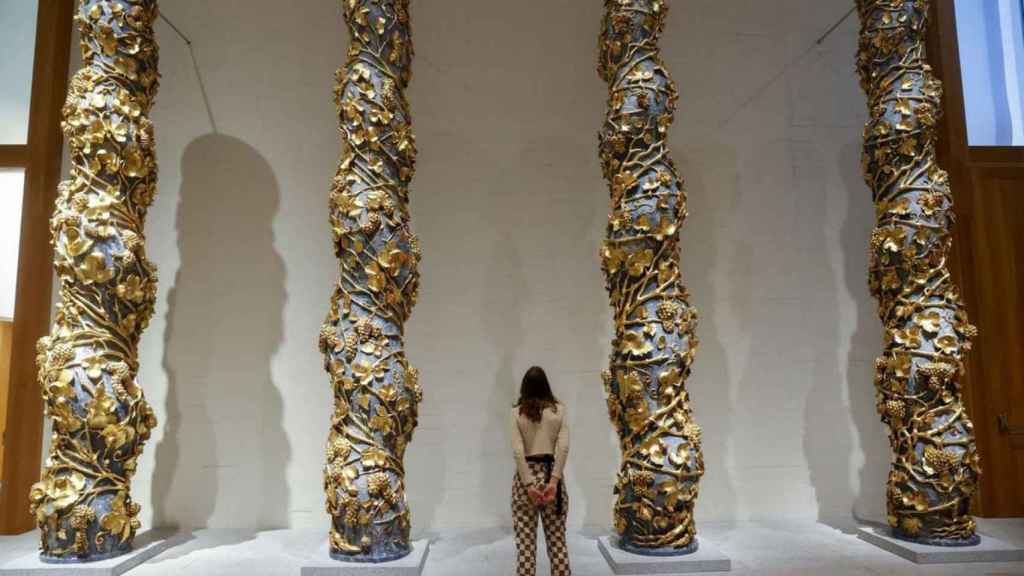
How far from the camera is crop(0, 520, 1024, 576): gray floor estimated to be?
3.85 metres

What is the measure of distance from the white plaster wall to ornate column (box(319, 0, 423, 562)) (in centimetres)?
115

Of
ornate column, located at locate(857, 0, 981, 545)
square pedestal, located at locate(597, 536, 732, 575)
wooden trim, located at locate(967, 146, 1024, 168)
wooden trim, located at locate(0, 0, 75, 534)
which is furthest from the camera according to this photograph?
wooden trim, located at locate(967, 146, 1024, 168)

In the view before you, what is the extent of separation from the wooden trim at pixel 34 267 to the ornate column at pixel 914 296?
5578 millimetres

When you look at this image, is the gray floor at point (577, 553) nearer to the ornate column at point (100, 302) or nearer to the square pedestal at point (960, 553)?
the square pedestal at point (960, 553)

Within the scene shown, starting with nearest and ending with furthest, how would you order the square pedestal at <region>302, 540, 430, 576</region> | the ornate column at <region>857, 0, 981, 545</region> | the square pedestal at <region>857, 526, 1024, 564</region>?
the square pedestal at <region>302, 540, 430, 576</region> → the square pedestal at <region>857, 526, 1024, 564</region> → the ornate column at <region>857, 0, 981, 545</region>

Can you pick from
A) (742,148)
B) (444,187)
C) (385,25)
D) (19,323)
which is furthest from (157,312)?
(742,148)

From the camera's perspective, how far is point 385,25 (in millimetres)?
4195

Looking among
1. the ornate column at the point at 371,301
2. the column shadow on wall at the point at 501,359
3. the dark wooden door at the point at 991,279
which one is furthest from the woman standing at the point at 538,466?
the dark wooden door at the point at 991,279

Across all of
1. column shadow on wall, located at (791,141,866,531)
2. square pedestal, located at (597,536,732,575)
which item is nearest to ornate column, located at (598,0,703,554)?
square pedestal, located at (597,536,732,575)

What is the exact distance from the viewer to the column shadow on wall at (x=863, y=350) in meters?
5.29

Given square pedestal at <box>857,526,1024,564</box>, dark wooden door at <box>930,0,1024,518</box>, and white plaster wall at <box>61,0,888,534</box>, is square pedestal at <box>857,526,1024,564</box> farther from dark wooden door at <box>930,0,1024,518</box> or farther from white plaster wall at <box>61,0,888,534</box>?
dark wooden door at <box>930,0,1024,518</box>

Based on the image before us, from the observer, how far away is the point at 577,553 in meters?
4.27

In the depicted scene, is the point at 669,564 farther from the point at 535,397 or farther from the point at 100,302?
the point at 100,302

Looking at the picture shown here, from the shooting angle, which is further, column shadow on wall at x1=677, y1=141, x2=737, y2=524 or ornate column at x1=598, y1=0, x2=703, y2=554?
column shadow on wall at x1=677, y1=141, x2=737, y2=524
